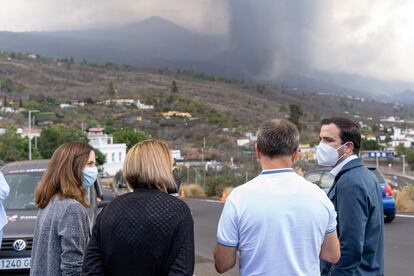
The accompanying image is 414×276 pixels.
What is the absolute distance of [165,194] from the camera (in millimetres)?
3184

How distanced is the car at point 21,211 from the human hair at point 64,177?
1661mm

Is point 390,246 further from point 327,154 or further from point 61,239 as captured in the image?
point 61,239

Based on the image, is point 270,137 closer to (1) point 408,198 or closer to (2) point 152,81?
(1) point 408,198

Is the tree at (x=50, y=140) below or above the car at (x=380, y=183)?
below

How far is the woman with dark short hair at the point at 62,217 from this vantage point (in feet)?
12.2

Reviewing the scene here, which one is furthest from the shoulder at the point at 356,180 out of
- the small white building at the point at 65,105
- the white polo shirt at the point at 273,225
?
the small white building at the point at 65,105

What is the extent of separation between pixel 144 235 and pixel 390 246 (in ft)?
27.4

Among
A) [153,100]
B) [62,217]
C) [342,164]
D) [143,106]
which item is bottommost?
[62,217]

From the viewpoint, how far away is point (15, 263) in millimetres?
6203

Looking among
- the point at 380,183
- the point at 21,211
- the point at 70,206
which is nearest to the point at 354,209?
the point at 70,206

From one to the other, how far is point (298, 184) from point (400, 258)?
6809 millimetres

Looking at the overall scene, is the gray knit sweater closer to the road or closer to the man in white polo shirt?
the man in white polo shirt

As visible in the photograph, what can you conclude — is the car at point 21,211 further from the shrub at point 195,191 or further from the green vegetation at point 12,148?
the green vegetation at point 12,148

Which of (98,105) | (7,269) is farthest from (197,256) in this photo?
(98,105)
